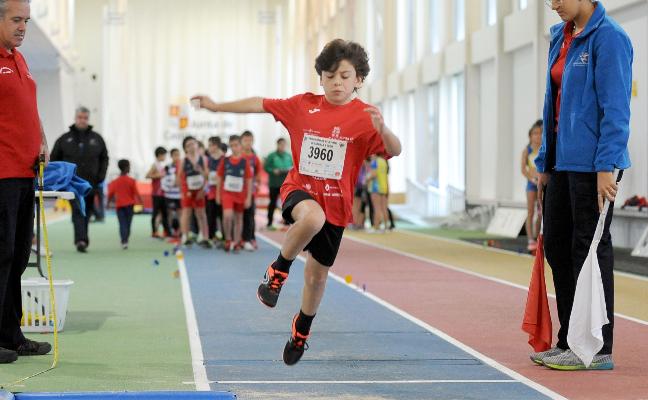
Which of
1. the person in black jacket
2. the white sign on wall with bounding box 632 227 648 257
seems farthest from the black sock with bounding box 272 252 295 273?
the person in black jacket

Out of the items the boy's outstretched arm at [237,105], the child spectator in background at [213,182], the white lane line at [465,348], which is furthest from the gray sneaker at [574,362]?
the child spectator in background at [213,182]

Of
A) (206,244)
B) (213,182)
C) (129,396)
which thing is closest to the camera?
(129,396)

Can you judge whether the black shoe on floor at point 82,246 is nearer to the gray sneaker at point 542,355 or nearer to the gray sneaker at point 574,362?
the gray sneaker at point 542,355

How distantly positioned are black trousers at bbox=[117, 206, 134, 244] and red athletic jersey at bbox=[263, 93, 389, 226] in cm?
1268

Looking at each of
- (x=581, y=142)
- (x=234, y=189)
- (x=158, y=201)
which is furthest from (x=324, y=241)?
(x=158, y=201)

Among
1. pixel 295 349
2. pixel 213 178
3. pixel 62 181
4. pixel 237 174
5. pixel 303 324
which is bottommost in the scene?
pixel 295 349

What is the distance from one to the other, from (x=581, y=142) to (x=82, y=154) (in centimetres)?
1158

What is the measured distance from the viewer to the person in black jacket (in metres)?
17.4

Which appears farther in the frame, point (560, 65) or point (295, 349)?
point (560, 65)

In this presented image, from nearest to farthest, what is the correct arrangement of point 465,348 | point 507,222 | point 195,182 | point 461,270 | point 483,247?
point 465,348
point 461,270
point 195,182
point 483,247
point 507,222

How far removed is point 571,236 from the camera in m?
7.10

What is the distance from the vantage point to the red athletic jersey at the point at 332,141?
664 cm

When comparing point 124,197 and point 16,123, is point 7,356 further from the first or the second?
point 124,197

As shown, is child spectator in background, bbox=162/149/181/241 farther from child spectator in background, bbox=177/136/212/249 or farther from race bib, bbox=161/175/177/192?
child spectator in background, bbox=177/136/212/249
